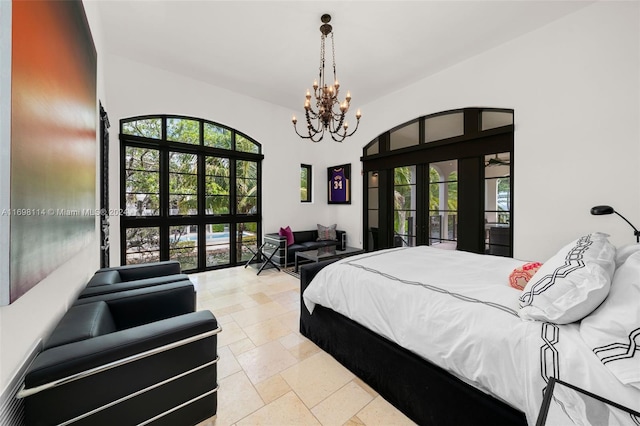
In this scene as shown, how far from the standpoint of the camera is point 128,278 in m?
2.36

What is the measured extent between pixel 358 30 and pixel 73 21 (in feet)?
9.72

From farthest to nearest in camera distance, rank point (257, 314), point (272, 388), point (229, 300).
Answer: point (229, 300), point (257, 314), point (272, 388)

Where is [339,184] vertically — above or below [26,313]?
above

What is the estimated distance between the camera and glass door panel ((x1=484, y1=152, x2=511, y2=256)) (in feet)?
11.8

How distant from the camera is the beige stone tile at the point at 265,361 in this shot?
6.38ft

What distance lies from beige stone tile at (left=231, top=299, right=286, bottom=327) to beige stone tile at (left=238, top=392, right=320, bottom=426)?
1189 millimetres

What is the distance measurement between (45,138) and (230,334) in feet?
7.27

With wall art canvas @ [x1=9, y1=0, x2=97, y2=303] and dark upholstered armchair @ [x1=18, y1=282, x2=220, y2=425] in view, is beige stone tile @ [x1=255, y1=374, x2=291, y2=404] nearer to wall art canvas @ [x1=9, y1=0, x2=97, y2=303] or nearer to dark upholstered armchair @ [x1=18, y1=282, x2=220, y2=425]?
dark upholstered armchair @ [x1=18, y1=282, x2=220, y2=425]

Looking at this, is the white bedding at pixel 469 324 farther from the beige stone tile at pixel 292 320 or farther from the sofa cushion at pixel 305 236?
the sofa cushion at pixel 305 236

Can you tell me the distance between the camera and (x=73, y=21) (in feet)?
4.30

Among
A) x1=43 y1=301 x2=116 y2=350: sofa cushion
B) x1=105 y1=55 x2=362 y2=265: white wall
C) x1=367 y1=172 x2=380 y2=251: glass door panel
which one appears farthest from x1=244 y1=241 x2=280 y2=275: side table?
x1=43 y1=301 x2=116 y2=350: sofa cushion

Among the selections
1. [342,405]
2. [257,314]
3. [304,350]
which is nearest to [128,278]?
[257,314]

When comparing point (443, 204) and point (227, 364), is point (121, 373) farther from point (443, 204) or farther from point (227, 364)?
point (443, 204)

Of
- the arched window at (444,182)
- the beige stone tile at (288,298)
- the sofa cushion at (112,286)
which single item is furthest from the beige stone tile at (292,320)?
the arched window at (444,182)
